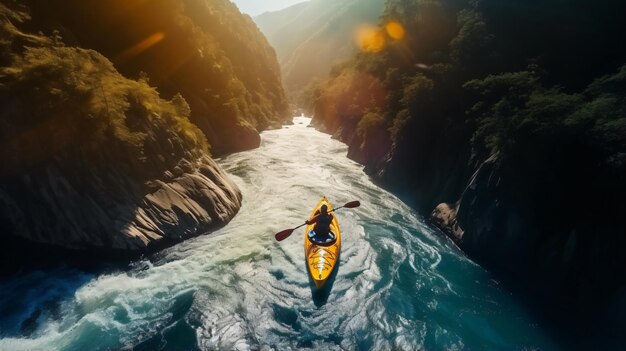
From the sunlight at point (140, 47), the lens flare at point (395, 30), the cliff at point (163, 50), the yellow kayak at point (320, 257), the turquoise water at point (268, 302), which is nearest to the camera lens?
the turquoise water at point (268, 302)

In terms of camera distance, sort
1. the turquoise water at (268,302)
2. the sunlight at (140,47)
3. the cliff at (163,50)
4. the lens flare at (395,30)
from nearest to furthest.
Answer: the turquoise water at (268,302)
the cliff at (163,50)
the sunlight at (140,47)
the lens flare at (395,30)

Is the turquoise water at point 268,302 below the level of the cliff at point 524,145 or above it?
below

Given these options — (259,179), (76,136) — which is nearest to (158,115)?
(76,136)

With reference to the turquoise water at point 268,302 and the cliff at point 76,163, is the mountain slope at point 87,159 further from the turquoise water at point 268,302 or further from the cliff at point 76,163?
the turquoise water at point 268,302

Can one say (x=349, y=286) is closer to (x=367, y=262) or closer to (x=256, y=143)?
(x=367, y=262)

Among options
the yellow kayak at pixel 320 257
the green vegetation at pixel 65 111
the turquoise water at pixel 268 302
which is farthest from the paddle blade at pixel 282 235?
the green vegetation at pixel 65 111

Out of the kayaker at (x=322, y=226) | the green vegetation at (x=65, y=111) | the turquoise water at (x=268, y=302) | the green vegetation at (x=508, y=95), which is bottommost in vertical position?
the turquoise water at (x=268, y=302)

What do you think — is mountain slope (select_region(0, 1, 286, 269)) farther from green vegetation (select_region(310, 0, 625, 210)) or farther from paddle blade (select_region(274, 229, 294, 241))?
green vegetation (select_region(310, 0, 625, 210))

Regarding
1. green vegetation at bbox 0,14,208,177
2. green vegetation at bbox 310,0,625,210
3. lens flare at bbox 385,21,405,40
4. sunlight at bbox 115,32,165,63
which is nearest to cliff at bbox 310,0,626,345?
green vegetation at bbox 310,0,625,210
